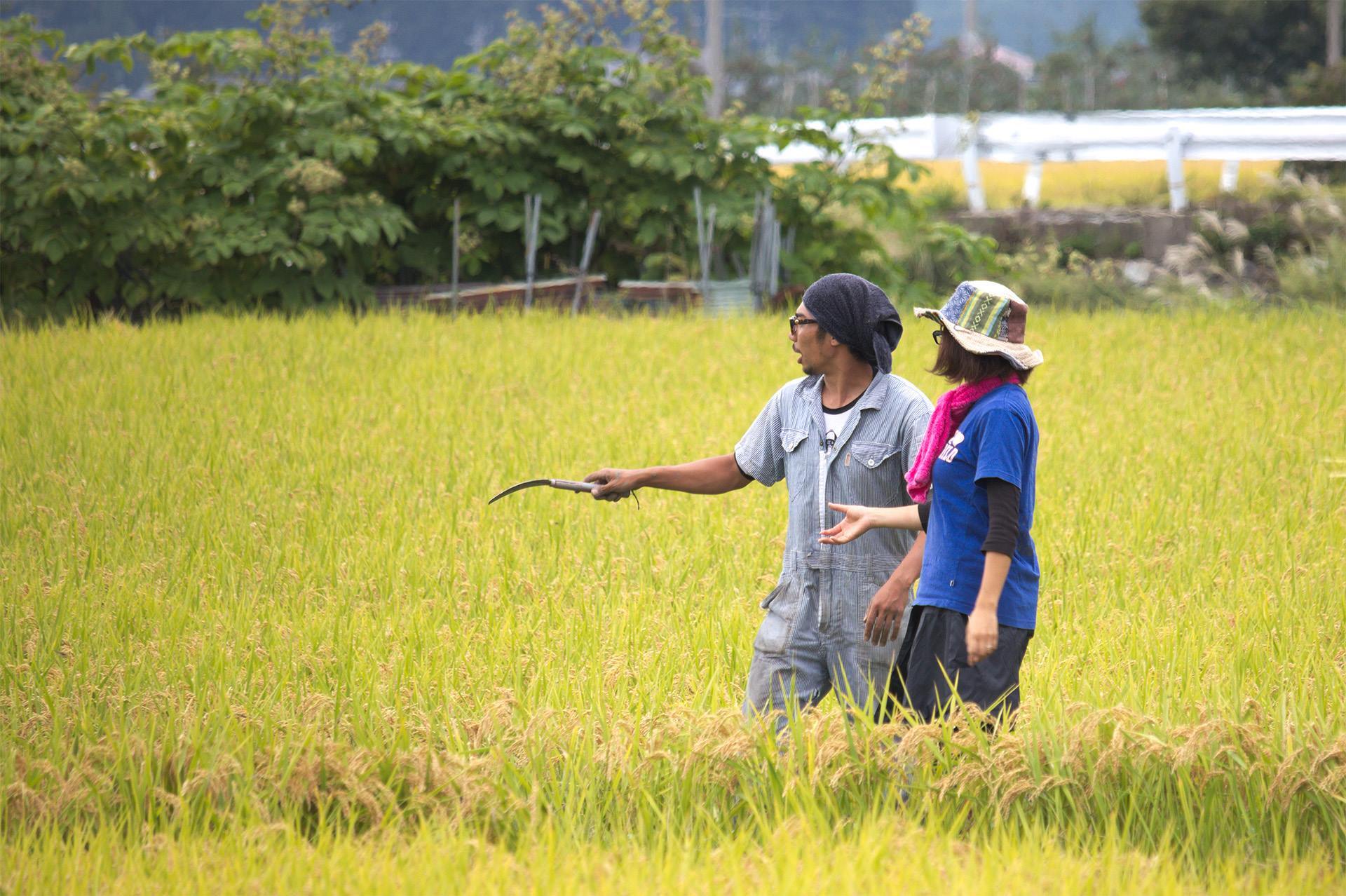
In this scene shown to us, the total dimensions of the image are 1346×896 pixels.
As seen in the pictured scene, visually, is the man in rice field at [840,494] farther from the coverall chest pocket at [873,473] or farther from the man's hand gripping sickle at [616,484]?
the man's hand gripping sickle at [616,484]

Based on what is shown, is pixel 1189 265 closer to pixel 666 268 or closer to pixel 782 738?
pixel 666 268

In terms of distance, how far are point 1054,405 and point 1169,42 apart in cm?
2177

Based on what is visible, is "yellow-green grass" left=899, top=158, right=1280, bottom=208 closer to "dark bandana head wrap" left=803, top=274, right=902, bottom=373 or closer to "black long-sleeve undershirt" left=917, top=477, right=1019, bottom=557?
"dark bandana head wrap" left=803, top=274, right=902, bottom=373

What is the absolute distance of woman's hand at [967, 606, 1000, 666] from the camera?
2.79 metres

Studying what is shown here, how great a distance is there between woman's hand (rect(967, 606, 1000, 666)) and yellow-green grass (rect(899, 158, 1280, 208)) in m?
10.8

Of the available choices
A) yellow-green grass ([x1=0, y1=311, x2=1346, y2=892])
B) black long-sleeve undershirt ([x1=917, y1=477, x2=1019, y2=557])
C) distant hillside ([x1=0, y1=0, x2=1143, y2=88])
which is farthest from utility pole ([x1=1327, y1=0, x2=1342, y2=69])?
distant hillside ([x1=0, y1=0, x2=1143, y2=88])

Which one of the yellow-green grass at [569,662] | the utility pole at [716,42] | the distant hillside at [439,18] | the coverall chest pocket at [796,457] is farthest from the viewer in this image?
the distant hillside at [439,18]

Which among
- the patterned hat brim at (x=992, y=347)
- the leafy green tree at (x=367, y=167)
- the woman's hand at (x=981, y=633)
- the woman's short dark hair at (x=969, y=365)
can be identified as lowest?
the woman's hand at (x=981, y=633)

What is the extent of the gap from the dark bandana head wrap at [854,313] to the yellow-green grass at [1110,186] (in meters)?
10.4

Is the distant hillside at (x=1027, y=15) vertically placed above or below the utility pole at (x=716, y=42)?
above

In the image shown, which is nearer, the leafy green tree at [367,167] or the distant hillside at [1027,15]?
the leafy green tree at [367,167]

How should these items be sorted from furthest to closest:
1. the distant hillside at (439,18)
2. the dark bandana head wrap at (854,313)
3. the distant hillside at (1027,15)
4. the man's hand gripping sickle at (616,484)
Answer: the distant hillside at (1027,15), the distant hillside at (439,18), the man's hand gripping sickle at (616,484), the dark bandana head wrap at (854,313)

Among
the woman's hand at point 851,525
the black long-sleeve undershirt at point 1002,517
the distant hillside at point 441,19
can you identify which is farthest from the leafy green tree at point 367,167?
the distant hillside at point 441,19

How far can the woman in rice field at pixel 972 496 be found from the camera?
287 centimetres
